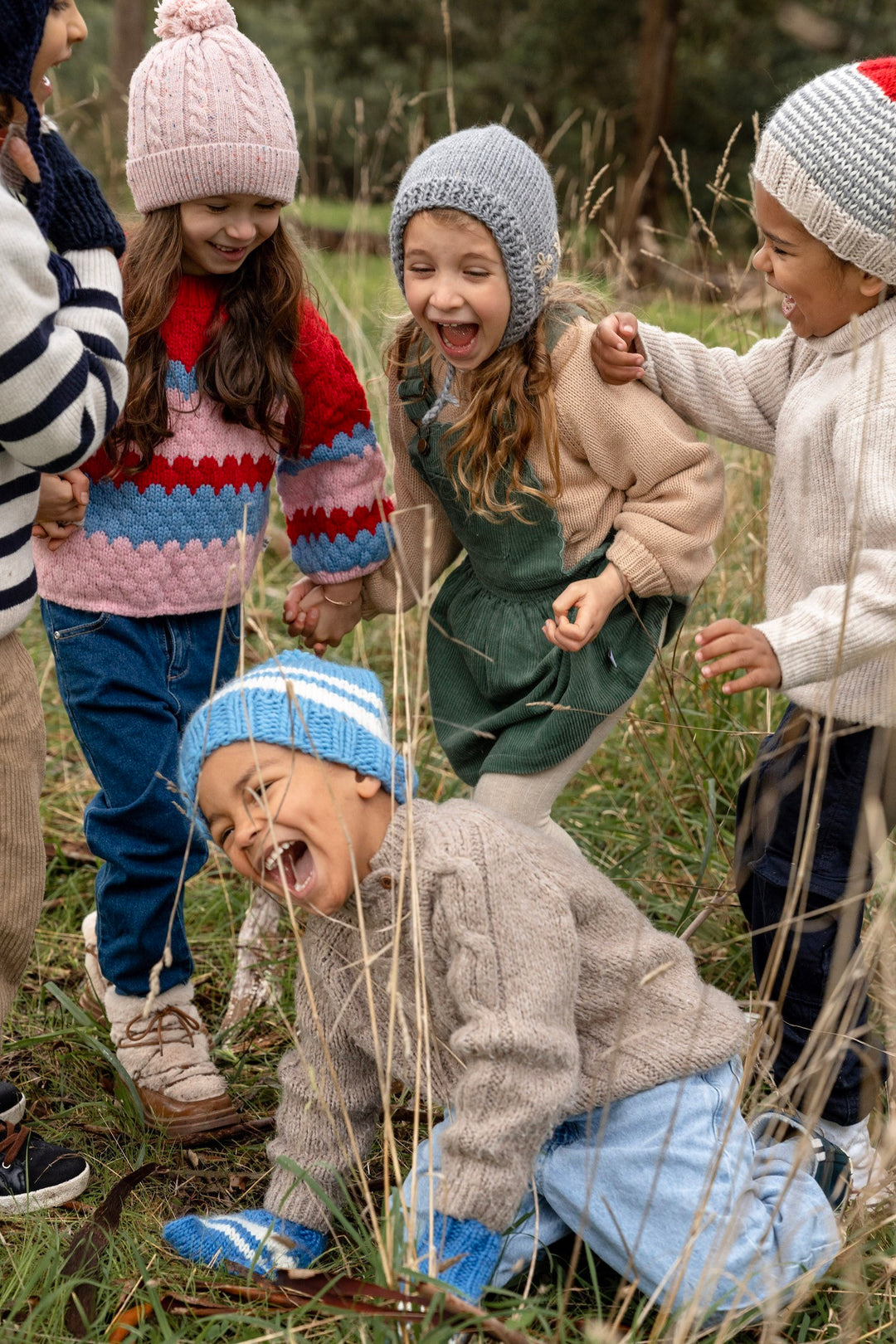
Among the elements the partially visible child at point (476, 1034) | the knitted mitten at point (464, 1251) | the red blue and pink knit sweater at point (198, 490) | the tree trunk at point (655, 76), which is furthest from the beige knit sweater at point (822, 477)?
the tree trunk at point (655, 76)

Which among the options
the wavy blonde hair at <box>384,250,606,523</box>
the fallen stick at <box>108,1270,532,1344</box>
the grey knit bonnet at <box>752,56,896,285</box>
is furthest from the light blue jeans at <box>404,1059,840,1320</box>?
the grey knit bonnet at <box>752,56,896,285</box>

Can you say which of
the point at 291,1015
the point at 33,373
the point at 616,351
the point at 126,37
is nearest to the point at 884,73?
the point at 616,351

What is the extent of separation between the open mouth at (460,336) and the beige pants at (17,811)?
0.87 m

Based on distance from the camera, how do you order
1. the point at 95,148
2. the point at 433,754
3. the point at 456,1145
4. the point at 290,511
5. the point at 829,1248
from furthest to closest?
the point at 95,148 < the point at 433,754 < the point at 290,511 < the point at 829,1248 < the point at 456,1145

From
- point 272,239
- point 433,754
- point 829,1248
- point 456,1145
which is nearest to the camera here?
point 456,1145

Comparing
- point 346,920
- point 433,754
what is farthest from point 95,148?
point 346,920

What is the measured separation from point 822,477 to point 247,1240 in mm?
1463

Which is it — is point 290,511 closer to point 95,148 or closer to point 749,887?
point 749,887

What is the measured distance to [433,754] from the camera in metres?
3.47

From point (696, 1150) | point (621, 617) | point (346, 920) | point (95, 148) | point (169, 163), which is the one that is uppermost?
point (169, 163)

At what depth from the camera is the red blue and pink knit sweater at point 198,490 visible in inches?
89.7

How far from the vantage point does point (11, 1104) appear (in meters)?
2.33

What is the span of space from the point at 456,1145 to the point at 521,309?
4.36ft

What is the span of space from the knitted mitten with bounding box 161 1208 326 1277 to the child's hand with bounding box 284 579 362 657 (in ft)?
3.45
